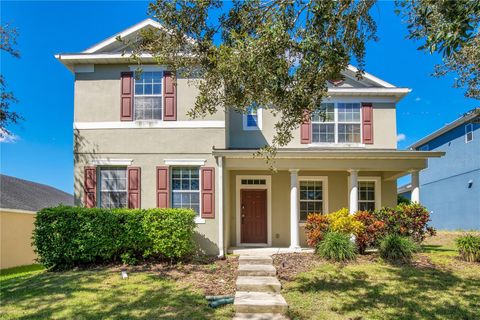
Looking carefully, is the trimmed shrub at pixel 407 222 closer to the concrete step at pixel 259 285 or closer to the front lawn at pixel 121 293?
the concrete step at pixel 259 285

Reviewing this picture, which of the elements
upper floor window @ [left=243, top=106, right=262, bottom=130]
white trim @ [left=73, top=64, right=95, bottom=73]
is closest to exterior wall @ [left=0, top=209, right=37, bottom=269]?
white trim @ [left=73, top=64, right=95, bottom=73]

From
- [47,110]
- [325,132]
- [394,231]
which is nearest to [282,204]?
[325,132]

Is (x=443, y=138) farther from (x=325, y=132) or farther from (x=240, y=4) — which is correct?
(x=240, y=4)

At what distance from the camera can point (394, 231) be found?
10.3 m

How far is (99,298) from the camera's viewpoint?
709 centimetres

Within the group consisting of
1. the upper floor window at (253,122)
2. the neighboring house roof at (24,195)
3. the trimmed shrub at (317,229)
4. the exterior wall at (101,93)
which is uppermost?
the exterior wall at (101,93)

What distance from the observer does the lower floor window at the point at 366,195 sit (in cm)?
1311

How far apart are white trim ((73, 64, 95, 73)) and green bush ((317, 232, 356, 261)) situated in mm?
8937

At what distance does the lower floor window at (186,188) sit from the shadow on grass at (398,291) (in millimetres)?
4314

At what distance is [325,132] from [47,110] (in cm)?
1404

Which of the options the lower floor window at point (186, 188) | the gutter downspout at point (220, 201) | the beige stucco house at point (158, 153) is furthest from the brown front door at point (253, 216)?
the lower floor window at point (186, 188)

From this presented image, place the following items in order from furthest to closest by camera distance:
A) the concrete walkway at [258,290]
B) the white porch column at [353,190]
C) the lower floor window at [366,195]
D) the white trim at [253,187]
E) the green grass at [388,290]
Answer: the lower floor window at [366,195] < the white trim at [253,187] < the white porch column at [353,190] < the concrete walkway at [258,290] < the green grass at [388,290]

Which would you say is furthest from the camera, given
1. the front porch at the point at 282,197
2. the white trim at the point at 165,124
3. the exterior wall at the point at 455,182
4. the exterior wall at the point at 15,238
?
the exterior wall at the point at 455,182

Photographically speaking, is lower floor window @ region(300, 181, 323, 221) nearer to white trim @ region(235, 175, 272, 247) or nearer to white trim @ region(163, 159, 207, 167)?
white trim @ region(235, 175, 272, 247)
